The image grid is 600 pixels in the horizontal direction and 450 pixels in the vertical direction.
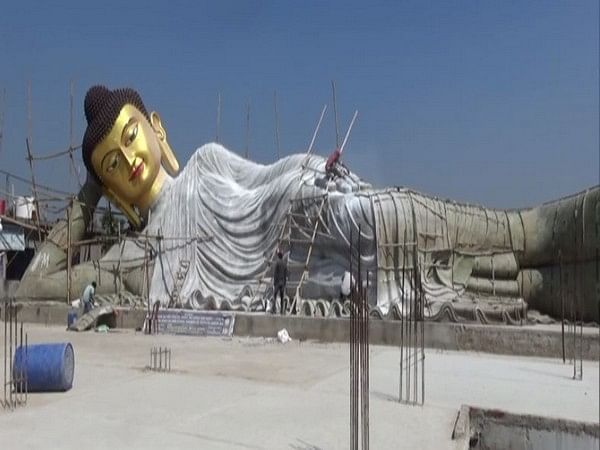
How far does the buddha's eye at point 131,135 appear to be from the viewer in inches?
522

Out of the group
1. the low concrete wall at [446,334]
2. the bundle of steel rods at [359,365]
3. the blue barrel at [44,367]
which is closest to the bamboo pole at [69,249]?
the low concrete wall at [446,334]

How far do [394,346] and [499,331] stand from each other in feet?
4.00

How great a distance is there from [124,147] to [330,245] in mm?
4972

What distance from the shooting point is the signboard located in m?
9.41

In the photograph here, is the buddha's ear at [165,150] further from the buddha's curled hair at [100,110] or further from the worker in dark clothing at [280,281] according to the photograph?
the worker in dark clothing at [280,281]

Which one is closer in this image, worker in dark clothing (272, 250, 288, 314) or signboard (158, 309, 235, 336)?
signboard (158, 309, 235, 336)

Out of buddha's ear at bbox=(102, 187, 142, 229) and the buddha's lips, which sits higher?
the buddha's lips

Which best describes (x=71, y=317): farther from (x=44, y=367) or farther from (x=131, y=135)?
(x=44, y=367)

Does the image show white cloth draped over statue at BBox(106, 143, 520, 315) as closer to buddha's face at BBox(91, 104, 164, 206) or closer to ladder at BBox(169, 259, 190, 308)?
ladder at BBox(169, 259, 190, 308)

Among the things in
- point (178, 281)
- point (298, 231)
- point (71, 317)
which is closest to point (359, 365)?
point (298, 231)

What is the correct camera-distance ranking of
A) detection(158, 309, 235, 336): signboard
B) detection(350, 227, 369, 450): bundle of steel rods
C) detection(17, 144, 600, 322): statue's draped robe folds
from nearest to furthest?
1. detection(350, 227, 369, 450): bundle of steel rods
2. detection(158, 309, 235, 336): signboard
3. detection(17, 144, 600, 322): statue's draped robe folds

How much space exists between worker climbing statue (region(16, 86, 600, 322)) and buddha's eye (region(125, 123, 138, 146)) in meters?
0.02

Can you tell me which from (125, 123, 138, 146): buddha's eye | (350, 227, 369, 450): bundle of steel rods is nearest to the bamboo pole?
(125, 123, 138, 146): buddha's eye

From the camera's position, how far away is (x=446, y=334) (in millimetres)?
7652
